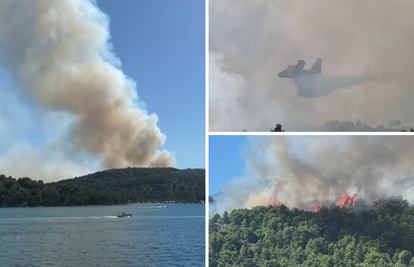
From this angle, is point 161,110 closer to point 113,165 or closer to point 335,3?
point 113,165

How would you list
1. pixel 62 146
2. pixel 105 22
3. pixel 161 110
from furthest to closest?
pixel 161 110 → pixel 105 22 → pixel 62 146

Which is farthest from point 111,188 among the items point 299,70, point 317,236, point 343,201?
point 343,201

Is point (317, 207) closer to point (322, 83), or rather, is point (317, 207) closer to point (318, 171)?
point (318, 171)

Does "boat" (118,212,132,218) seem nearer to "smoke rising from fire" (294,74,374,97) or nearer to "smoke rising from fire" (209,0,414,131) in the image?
"smoke rising from fire" (209,0,414,131)

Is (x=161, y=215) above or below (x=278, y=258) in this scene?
above

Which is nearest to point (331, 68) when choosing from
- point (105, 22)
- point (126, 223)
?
point (105, 22)

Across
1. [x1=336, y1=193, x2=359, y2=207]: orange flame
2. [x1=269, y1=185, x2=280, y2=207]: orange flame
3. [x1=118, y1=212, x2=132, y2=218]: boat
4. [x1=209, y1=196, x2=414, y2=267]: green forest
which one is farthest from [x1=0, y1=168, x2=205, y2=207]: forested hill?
[x1=336, y1=193, x2=359, y2=207]: orange flame
